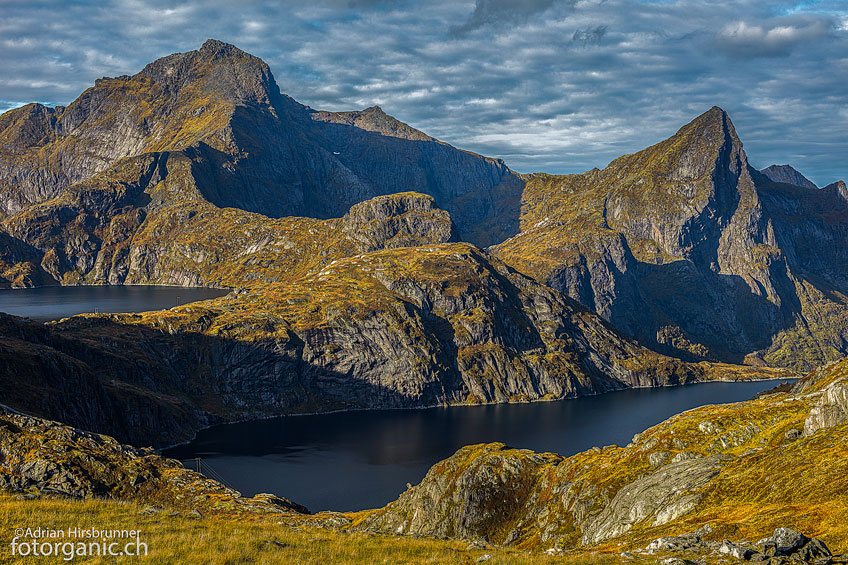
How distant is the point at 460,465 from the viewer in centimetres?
11700

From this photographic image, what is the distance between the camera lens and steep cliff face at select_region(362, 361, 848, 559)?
153 ft

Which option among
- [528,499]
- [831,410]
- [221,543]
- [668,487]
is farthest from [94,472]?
[831,410]

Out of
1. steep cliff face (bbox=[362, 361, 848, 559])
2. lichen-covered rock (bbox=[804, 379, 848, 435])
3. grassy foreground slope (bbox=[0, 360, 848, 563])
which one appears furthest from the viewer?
lichen-covered rock (bbox=[804, 379, 848, 435])

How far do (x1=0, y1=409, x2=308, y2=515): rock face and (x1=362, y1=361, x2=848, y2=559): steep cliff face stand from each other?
27.4 metres

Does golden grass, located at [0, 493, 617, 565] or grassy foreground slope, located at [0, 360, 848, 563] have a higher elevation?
golden grass, located at [0, 493, 617, 565]

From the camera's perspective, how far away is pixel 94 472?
110 m

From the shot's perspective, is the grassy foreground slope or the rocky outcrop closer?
the rocky outcrop

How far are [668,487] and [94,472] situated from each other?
9451 cm

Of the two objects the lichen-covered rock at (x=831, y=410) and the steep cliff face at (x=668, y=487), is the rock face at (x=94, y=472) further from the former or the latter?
the lichen-covered rock at (x=831, y=410)

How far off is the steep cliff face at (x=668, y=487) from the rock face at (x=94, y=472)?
27394mm

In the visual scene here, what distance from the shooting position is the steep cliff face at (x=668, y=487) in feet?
153

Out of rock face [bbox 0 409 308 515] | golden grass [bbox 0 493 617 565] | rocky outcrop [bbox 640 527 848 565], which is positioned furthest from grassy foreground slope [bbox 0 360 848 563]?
rocky outcrop [bbox 640 527 848 565]

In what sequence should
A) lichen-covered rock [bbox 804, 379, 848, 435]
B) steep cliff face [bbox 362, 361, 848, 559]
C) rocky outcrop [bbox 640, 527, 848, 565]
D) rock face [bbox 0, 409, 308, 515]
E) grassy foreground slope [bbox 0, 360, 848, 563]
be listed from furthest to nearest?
rock face [bbox 0, 409, 308, 515] < lichen-covered rock [bbox 804, 379, 848, 435] < steep cliff face [bbox 362, 361, 848, 559] < grassy foreground slope [bbox 0, 360, 848, 563] < rocky outcrop [bbox 640, 527, 848, 565]

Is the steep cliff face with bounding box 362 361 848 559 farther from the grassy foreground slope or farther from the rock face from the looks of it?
the rock face
